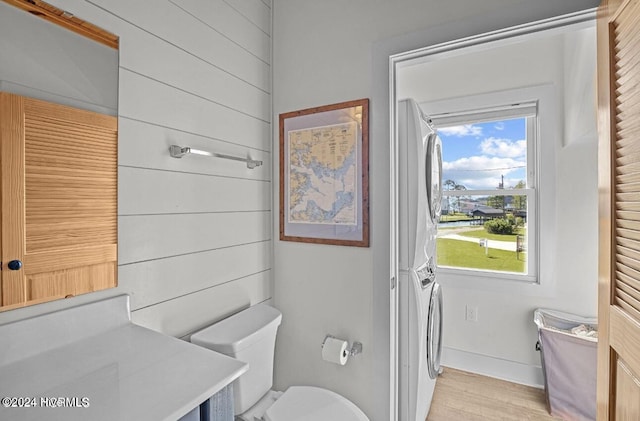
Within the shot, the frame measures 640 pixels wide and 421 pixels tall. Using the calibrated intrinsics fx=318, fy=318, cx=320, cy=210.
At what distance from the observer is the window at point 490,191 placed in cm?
235

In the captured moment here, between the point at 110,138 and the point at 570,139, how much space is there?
8.10 ft

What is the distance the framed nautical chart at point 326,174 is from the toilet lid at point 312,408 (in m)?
0.69

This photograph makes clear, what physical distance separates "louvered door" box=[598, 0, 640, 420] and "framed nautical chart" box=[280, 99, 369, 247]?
2.87 feet

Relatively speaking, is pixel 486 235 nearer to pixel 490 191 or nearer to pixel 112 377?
pixel 490 191

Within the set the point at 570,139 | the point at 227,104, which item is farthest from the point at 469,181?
the point at 227,104

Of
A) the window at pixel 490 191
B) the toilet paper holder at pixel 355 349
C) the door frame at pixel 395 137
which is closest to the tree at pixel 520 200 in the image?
the window at pixel 490 191

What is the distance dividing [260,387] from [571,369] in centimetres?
184

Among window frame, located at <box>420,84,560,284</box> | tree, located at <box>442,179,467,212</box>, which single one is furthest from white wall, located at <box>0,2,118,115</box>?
tree, located at <box>442,179,467,212</box>

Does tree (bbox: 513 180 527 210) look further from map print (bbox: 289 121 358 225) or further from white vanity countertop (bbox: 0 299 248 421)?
white vanity countertop (bbox: 0 299 248 421)

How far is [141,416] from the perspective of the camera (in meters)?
0.66

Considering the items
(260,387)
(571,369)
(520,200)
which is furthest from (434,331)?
(520,200)

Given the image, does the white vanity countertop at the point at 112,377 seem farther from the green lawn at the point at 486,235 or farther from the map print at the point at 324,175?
the green lawn at the point at 486,235

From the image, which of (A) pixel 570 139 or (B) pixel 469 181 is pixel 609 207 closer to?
(A) pixel 570 139

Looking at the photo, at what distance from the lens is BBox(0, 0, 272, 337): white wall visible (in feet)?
3.72
